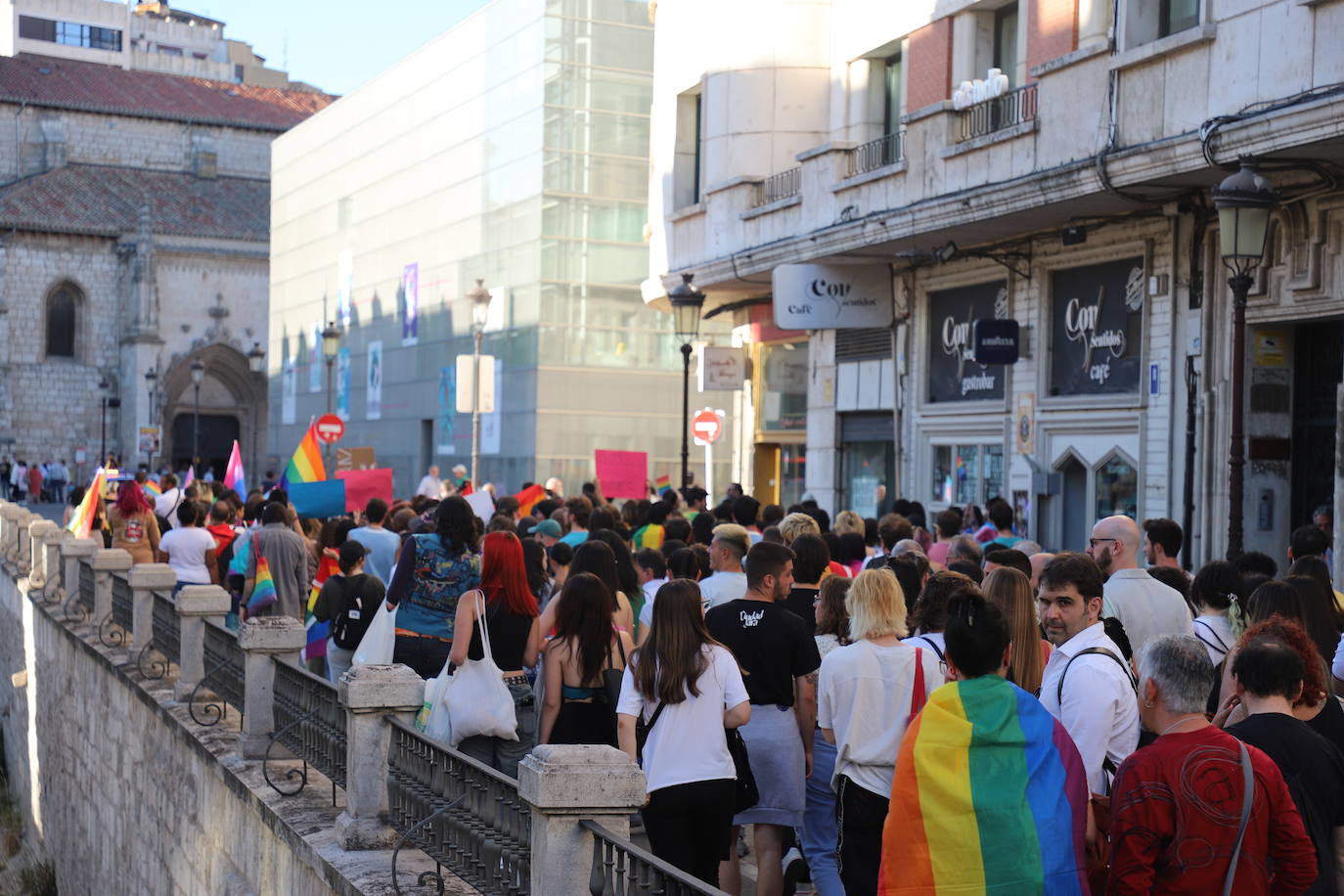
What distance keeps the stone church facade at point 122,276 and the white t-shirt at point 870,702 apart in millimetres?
58065

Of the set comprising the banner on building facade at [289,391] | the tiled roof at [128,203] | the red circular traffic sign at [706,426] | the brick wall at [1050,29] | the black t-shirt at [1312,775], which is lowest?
the black t-shirt at [1312,775]

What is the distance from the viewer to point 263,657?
972 centimetres

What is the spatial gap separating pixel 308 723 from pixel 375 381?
35756 mm

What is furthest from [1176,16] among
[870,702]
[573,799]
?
[573,799]

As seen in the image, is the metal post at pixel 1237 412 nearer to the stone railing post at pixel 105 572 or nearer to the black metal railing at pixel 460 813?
the black metal railing at pixel 460 813

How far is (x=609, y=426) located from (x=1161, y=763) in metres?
29.9

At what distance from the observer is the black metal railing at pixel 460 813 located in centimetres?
570

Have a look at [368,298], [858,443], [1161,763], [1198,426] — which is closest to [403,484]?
[368,298]

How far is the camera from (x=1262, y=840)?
413cm

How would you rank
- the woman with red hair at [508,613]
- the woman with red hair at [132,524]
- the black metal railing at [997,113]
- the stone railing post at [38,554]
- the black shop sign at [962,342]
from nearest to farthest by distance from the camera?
1. the woman with red hair at [508,613]
2. the black metal railing at [997,113]
3. the woman with red hair at [132,524]
4. the black shop sign at [962,342]
5. the stone railing post at [38,554]

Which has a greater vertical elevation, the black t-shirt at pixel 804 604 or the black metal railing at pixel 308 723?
the black t-shirt at pixel 804 604

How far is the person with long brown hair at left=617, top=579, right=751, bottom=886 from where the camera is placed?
616cm

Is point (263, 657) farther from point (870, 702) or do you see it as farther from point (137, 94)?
point (137, 94)

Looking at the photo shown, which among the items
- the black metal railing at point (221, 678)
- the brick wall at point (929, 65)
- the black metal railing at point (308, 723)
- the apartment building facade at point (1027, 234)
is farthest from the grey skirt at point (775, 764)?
the brick wall at point (929, 65)
